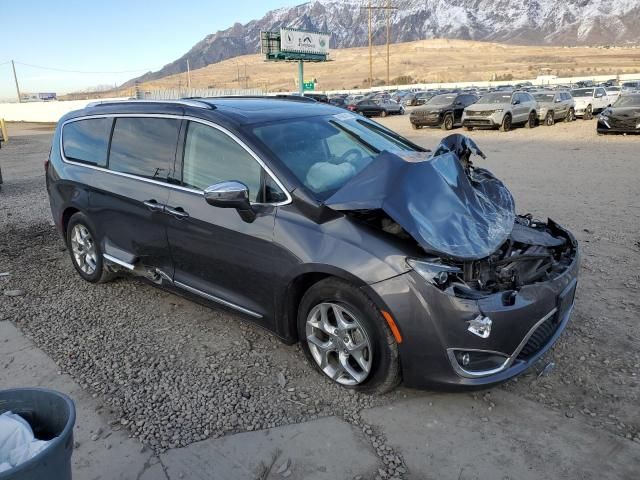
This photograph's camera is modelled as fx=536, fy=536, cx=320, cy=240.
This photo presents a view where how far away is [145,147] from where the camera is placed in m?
4.35

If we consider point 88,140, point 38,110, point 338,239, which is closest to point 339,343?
point 338,239

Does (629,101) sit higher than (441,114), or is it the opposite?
(629,101)

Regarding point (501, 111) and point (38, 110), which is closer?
point (501, 111)

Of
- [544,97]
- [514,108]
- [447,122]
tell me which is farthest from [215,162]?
[544,97]

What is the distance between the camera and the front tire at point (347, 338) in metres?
3.12

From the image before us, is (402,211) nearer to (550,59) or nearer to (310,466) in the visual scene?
(310,466)

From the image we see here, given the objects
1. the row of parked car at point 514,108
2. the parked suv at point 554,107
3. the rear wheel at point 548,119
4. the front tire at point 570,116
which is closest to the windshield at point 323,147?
the row of parked car at point 514,108

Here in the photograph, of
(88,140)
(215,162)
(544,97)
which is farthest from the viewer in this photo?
(544,97)

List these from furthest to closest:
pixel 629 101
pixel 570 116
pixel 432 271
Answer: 1. pixel 570 116
2. pixel 629 101
3. pixel 432 271

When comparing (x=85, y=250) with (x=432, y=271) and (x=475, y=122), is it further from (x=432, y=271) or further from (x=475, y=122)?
(x=475, y=122)

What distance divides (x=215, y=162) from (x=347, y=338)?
158 cm

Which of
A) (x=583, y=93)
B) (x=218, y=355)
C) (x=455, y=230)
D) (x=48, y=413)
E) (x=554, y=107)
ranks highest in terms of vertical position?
(x=455, y=230)

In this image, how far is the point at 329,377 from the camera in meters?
3.48

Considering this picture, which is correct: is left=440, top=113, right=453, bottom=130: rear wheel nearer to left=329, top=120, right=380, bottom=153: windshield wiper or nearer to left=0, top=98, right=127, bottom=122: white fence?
left=329, top=120, right=380, bottom=153: windshield wiper
